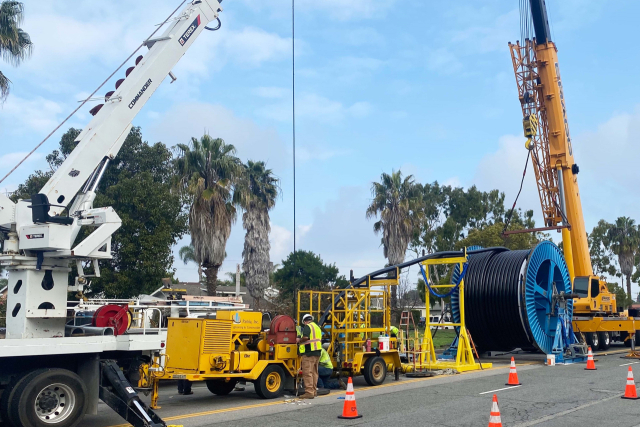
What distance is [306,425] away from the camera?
942 cm

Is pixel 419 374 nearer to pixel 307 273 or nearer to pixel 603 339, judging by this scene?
pixel 603 339

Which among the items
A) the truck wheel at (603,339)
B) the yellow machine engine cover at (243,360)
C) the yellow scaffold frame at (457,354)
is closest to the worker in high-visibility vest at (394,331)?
the yellow scaffold frame at (457,354)

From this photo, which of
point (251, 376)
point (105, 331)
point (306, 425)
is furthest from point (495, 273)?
point (105, 331)

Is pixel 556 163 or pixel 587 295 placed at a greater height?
pixel 556 163

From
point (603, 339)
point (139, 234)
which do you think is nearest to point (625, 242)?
point (603, 339)

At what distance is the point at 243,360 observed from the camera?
12133 millimetres

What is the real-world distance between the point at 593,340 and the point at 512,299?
7.96m

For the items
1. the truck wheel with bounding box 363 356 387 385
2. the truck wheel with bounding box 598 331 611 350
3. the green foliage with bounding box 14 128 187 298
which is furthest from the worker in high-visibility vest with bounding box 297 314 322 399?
the truck wheel with bounding box 598 331 611 350

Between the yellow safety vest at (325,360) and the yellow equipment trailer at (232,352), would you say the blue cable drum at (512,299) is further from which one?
the yellow equipment trailer at (232,352)

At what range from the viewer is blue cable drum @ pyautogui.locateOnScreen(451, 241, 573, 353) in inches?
786

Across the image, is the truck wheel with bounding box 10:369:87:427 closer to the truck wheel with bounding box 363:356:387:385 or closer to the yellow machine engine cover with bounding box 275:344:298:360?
the yellow machine engine cover with bounding box 275:344:298:360

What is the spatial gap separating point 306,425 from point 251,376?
2818 millimetres

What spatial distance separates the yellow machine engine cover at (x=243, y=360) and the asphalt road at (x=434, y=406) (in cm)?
64

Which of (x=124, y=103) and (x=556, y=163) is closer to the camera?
(x=124, y=103)
